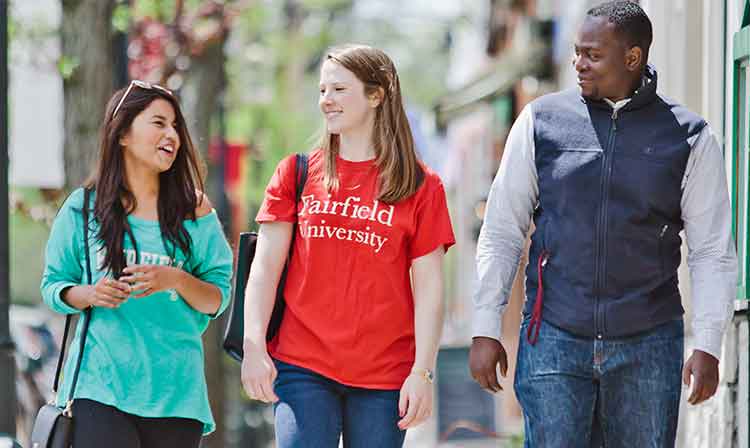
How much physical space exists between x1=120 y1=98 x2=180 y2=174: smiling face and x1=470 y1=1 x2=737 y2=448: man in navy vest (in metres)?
1.28

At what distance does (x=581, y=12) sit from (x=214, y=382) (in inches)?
184

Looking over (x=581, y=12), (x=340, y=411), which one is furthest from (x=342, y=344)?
(x=581, y=12)

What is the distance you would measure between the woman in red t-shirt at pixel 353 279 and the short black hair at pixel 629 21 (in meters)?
0.78

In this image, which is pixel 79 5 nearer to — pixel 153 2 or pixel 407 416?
pixel 153 2

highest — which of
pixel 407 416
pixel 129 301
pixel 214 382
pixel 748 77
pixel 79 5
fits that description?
pixel 79 5

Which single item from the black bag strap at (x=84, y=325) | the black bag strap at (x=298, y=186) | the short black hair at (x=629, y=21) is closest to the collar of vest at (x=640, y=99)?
the short black hair at (x=629, y=21)

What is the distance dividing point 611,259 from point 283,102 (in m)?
28.7

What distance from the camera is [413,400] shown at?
→ 4922mm

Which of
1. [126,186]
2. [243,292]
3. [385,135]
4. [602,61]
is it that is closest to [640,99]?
[602,61]

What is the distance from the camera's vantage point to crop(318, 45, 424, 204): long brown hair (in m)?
5.08

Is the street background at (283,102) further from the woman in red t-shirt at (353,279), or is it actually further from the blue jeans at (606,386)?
the blue jeans at (606,386)

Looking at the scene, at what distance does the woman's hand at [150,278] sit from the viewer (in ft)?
17.0

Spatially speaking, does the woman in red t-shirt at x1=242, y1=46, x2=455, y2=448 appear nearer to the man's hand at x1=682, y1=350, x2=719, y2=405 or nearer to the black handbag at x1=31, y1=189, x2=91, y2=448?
the black handbag at x1=31, y1=189, x2=91, y2=448

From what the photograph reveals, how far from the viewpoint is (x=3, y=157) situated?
24.1ft
